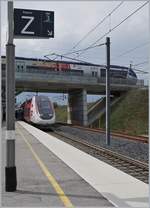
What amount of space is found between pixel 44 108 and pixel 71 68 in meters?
20.8

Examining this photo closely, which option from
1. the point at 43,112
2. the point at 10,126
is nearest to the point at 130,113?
the point at 43,112

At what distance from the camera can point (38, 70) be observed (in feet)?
209

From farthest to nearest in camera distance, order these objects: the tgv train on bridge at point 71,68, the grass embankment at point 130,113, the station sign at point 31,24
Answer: the tgv train on bridge at point 71,68
the grass embankment at point 130,113
the station sign at point 31,24

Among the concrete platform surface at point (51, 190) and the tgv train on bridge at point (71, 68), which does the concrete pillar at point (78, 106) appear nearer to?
the tgv train on bridge at point (71, 68)

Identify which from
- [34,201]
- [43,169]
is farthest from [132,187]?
[43,169]

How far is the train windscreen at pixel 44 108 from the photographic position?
4850cm

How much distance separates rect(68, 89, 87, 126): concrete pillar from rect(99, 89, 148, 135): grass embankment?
113 inches

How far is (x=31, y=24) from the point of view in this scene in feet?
36.2

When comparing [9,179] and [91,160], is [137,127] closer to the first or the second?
[91,160]

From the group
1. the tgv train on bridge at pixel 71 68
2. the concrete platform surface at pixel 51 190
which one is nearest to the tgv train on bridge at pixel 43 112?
the tgv train on bridge at pixel 71 68

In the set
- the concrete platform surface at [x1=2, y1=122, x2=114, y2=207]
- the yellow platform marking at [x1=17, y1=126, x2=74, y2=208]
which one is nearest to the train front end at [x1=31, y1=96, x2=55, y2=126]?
the yellow platform marking at [x1=17, y1=126, x2=74, y2=208]


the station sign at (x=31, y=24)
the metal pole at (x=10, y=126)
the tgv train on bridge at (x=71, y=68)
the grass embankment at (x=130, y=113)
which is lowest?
the grass embankment at (x=130, y=113)

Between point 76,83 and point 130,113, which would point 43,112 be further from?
point 130,113

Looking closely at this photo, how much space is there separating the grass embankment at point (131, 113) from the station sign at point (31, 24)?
41462 mm
